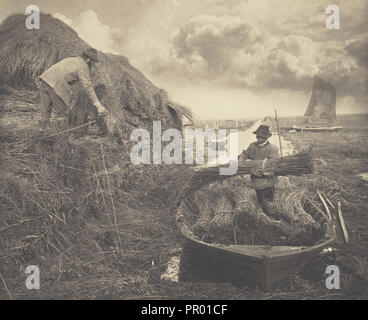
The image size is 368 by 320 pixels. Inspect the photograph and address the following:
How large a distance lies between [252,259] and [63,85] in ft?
10.7

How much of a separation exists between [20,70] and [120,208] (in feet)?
7.89

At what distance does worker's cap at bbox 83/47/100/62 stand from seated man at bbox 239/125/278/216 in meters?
2.34

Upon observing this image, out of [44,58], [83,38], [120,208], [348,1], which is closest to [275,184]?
[120,208]

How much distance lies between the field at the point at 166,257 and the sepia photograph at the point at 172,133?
0.02 m

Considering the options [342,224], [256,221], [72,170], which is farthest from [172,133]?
[342,224]

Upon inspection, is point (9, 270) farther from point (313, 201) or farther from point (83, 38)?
point (313, 201)

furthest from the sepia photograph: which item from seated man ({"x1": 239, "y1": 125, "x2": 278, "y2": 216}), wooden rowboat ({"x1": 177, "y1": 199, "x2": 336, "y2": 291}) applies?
wooden rowboat ({"x1": 177, "y1": 199, "x2": 336, "y2": 291})

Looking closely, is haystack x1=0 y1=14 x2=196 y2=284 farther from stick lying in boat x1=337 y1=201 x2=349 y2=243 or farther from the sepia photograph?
stick lying in boat x1=337 y1=201 x2=349 y2=243

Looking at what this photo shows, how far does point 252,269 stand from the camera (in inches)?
145

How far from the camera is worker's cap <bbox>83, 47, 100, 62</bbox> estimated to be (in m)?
4.91

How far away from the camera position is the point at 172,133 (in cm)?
515

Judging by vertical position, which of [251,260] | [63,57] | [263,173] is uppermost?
[63,57]

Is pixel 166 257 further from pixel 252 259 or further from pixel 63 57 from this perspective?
pixel 63 57

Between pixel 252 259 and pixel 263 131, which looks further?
pixel 263 131
